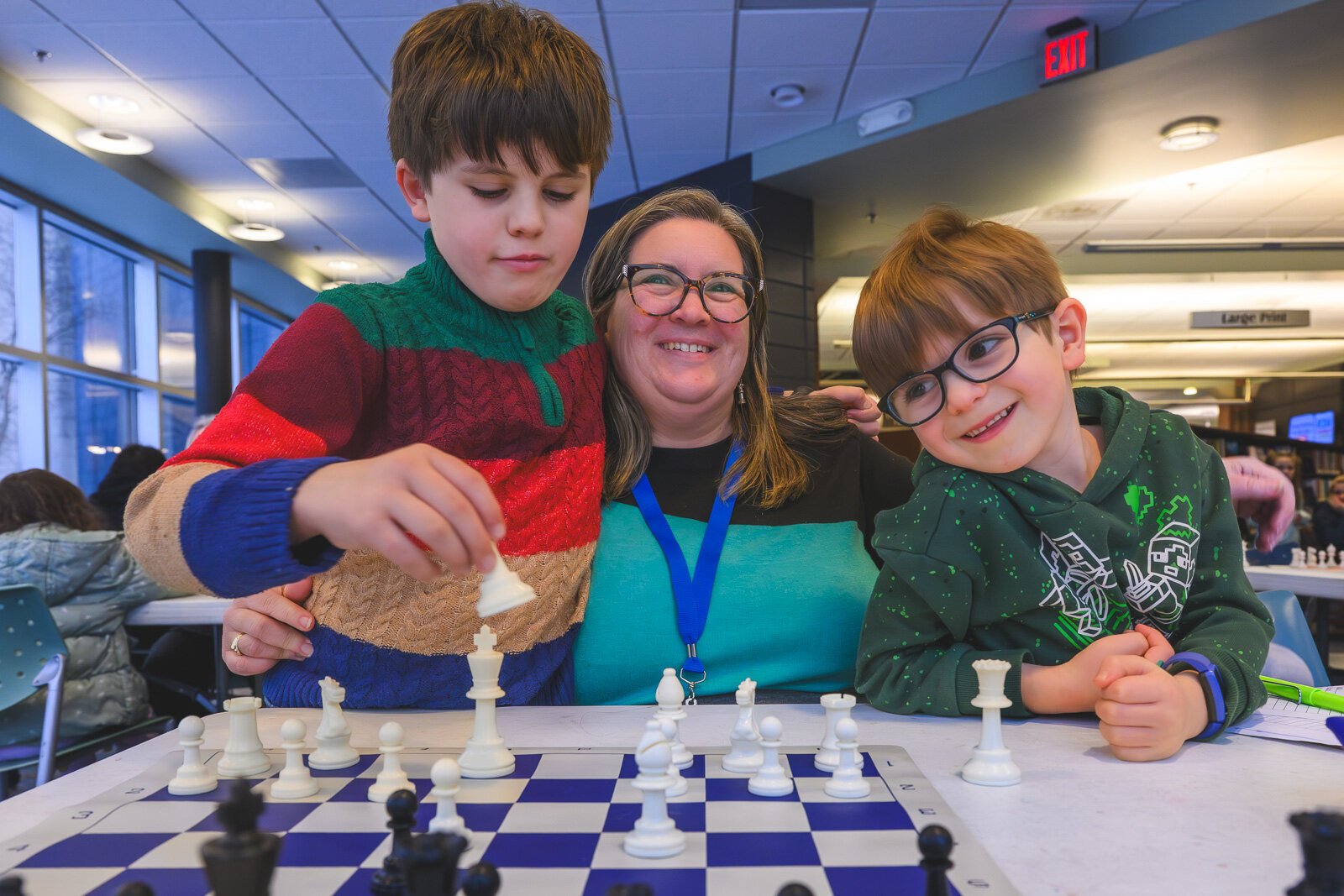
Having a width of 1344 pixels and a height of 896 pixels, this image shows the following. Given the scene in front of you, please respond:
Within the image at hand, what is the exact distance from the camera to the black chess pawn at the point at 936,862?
0.62 m

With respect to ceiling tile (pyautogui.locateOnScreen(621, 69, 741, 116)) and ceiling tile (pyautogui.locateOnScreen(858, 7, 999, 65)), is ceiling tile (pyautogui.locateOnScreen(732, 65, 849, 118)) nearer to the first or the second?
ceiling tile (pyautogui.locateOnScreen(621, 69, 741, 116))

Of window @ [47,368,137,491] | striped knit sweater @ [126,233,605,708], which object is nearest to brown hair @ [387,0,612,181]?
striped knit sweater @ [126,233,605,708]

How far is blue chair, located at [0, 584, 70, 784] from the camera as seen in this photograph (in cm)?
275

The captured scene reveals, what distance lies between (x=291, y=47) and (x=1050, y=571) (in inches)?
196

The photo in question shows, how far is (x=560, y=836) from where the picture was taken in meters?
0.79

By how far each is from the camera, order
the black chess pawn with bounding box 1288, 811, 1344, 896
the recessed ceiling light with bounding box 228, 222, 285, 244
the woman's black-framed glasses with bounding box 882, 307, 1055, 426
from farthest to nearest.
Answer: the recessed ceiling light with bounding box 228, 222, 285, 244, the woman's black-framed glasses with bounding box 882, 307, 1055, 426, the black chess pawn with bounding box 1288, 811, 1344, 896

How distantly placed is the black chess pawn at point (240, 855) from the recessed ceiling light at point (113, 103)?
6291 mm

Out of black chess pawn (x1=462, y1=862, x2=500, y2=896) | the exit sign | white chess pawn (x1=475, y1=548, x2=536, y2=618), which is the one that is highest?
the exit sign

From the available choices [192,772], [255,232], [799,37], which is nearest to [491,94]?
[192,772]

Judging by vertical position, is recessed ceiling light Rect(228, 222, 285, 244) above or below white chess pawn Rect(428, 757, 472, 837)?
above

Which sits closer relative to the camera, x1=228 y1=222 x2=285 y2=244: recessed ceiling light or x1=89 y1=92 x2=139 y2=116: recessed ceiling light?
x1=89 y1=92 x2=139 y2=116: recessed ceiling light

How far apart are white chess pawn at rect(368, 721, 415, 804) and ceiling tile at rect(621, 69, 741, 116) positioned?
16.3 ft

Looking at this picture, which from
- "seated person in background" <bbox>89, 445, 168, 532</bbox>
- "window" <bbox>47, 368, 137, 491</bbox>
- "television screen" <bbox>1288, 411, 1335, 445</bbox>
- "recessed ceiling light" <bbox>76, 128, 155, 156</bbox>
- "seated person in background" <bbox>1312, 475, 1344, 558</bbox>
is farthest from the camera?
"television screen" <bbox>1288, 411, 1335, 445</bbox>

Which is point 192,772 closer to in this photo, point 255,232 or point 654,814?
point 654,814
